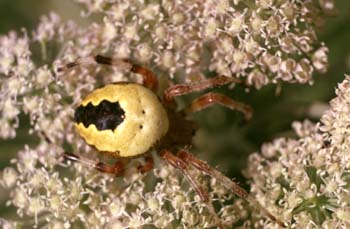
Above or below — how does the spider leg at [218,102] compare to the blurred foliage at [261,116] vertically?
above

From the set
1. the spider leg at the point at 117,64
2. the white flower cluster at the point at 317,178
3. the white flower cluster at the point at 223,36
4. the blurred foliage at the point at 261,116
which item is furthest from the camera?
the blurred foliage at the point at 261,116

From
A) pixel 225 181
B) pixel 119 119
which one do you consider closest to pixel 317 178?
pixel 225 181

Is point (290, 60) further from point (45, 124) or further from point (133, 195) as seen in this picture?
point (45, 124)

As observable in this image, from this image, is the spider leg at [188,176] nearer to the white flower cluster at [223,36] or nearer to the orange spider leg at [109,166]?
the orange spider leg at [109,166]

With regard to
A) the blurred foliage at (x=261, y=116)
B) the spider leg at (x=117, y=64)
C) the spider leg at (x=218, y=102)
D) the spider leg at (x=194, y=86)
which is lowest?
the blurred foliage at (x=261, y=116)

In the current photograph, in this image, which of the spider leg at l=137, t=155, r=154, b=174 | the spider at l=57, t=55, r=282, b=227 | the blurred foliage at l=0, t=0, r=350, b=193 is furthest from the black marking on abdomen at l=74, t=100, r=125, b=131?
the blurred foliage at l=0, t=0, r=350, b=193

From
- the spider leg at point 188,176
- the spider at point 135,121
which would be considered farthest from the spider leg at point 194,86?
the spider leg at point 188,176

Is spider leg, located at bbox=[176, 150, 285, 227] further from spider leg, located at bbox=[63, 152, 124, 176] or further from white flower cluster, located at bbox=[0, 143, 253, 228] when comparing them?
spider leg, located at bbox=[63, 152, 124, 176]
